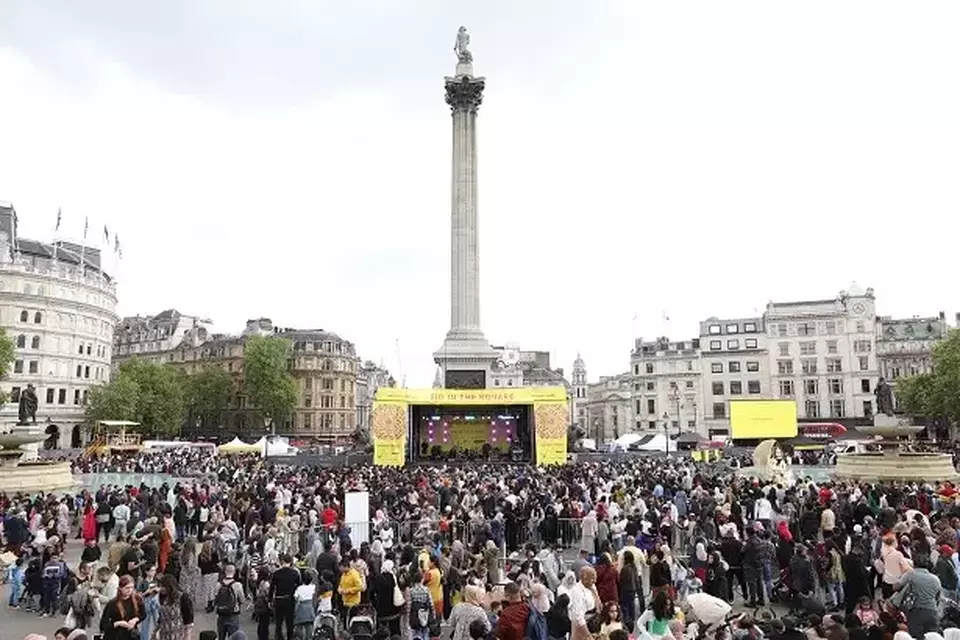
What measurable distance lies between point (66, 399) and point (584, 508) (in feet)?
247

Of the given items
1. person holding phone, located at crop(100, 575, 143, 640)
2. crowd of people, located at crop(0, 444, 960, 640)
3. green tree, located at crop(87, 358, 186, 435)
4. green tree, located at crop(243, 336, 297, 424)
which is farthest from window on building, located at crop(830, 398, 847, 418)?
person holding phone, located at crop(100, 575, 143, 640)

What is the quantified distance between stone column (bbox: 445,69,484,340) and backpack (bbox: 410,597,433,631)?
45.3 m

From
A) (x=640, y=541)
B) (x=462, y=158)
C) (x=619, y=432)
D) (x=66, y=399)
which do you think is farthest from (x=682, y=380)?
(x=640, y=541)

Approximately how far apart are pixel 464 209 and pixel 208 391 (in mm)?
53847

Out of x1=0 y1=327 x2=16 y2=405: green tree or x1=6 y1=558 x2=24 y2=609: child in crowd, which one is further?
x1=0 y1=327 x2=16 y2=405: green tree

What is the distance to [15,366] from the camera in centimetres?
7400

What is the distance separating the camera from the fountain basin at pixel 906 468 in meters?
29.3

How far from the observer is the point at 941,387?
62.4 metres

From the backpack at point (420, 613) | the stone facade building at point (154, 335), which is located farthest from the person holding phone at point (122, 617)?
the stone facade building at point (154, 335)

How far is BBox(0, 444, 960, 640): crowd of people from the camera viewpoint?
9484 mm

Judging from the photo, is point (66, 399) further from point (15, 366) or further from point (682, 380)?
point (682, 380)

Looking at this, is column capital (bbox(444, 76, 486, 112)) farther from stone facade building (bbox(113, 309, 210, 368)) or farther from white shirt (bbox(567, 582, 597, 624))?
stone facade building (bbox(113, 309, 210, 368))

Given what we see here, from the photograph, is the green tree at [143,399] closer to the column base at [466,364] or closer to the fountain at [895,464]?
the column base at [466,364]

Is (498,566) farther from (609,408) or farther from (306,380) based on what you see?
(609,408)
